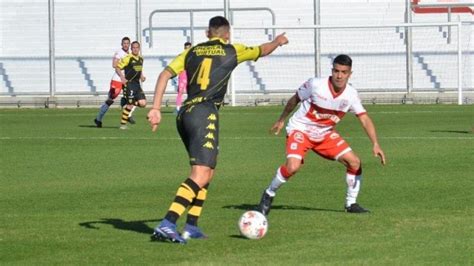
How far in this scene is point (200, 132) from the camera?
1226 cm

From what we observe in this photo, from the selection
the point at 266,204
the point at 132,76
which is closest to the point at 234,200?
Result: the point at 266,204

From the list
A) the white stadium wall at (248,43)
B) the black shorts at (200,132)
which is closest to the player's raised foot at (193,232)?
the black shorts at (200,132)

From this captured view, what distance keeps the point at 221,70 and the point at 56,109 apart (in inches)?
1246

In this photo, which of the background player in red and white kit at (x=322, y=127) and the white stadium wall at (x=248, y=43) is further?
the white stadium wall at (x=248, y=43)

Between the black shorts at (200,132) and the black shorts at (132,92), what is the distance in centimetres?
1868

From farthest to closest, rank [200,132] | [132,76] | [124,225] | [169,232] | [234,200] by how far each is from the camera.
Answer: [132,76]
[234,200]
[124,225]
[200,132]
[169,232]

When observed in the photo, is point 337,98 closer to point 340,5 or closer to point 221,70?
point 221,70

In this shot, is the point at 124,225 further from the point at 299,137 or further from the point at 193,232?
the point at 299,137

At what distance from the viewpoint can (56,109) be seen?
4356cm

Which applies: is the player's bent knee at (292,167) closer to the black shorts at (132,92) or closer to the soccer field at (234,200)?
the soccer field at (234,200)

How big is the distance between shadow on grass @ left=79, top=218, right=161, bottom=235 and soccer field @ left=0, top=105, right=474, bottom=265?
0.01 metres

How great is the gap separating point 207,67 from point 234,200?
12.7 feet

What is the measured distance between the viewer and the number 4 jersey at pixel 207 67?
12.4m

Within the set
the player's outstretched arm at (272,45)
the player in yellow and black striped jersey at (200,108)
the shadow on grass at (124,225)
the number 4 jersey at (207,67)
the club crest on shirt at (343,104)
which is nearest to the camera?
the player in yellow and black striped jersey at (200,108)
